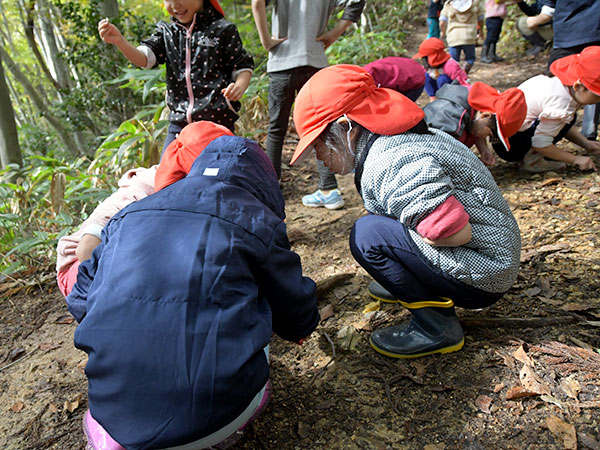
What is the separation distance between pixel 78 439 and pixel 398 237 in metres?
1.49

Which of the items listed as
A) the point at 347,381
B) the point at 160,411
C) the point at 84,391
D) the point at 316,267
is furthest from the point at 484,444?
the point at 84,391

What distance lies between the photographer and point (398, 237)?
169 cm

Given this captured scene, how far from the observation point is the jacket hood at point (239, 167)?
1.40 metres

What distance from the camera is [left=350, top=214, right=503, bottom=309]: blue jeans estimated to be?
1652 millimetres

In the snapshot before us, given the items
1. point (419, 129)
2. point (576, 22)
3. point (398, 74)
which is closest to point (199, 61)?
point (398, 74)

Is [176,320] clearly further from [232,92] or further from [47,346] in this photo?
[232,92]

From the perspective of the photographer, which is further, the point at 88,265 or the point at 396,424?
the point at 396,424

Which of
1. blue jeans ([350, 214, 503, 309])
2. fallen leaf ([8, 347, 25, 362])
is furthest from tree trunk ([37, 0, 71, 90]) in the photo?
blue jeans ([350, 214, 503, 309])

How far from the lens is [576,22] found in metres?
3.23

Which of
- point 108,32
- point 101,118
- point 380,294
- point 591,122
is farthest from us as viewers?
point 101,118

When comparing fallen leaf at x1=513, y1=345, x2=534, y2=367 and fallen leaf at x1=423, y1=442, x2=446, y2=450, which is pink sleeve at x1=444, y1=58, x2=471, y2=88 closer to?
fallen leaf at x1=513, y1=345, x2=534, y2=367

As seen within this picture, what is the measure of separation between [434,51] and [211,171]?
394 centimetres

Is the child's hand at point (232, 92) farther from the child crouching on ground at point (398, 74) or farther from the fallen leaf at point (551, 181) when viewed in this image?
the fallen leaf at point (551, 181)

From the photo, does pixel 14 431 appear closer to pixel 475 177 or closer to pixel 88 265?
pixel 88 265
